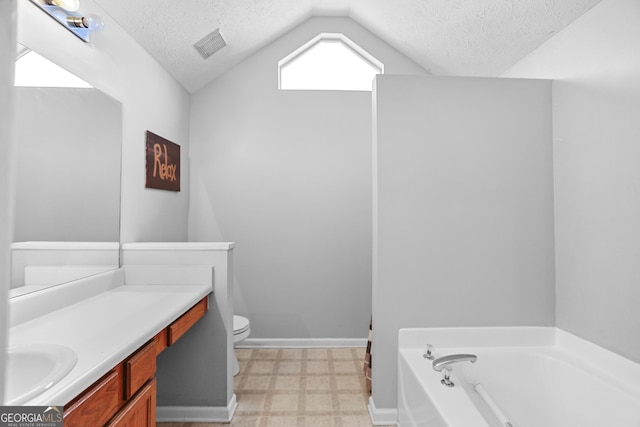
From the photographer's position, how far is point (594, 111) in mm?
1738

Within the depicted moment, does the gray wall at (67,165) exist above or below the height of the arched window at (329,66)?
below

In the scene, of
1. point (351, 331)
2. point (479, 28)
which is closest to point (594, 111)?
point (479, 28)

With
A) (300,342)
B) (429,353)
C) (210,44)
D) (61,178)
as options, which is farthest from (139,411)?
(210,44)

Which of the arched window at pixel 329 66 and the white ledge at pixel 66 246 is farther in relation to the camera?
the arched window at pixel 329 66

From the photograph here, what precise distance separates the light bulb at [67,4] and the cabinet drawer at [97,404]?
1.55 meters

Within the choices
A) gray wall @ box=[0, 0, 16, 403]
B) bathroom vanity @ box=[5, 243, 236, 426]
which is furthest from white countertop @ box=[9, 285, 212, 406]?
gray wall @ box=[0, 0, 16, 403]

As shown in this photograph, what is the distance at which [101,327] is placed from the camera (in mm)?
1320

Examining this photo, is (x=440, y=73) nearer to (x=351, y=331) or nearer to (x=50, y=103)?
(x=351, y=331)

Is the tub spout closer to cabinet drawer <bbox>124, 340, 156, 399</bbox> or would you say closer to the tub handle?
the tub handle

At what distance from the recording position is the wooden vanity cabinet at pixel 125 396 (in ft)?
3.19

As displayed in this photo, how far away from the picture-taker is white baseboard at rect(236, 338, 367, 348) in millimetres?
3146

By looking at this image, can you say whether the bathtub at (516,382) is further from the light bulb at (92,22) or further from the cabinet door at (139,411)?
the light bulb at (92,22)

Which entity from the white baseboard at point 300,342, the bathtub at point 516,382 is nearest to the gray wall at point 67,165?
the white baseboard at point 300,342

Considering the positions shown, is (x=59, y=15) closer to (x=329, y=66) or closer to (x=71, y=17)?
(x=71, y=17)
